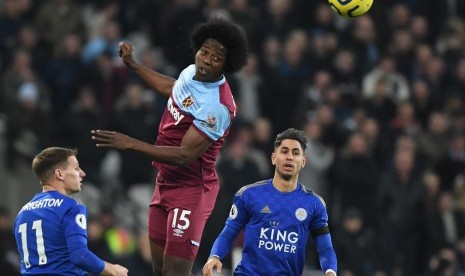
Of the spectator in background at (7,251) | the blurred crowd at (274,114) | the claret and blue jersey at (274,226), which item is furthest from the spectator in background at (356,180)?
the claret and blue jersey at (274,226)

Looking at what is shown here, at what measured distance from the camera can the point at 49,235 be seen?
381 inches

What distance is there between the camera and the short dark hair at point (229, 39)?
422 inches

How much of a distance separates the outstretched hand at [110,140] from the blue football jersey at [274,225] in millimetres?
1306

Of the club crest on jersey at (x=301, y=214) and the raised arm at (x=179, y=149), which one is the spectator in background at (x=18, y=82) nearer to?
the raised arm at (x=179, y=149)

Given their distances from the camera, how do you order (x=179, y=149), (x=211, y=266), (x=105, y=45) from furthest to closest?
(x=105, y=45), (x=179, y=149), (x=211, y=266)

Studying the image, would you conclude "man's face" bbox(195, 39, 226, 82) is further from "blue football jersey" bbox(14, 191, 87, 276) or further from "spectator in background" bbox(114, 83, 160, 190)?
"spectator in background" bbox(114, 83, 160, 190)

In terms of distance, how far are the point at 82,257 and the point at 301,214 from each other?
2033mm

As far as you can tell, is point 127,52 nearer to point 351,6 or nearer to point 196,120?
point 196,120

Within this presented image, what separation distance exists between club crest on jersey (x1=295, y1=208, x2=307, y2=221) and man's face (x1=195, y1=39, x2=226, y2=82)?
1341 millimetres

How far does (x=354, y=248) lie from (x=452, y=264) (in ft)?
4.72

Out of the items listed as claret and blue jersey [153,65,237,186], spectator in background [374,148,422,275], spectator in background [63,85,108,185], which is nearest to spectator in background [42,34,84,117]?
spectator in background [63,85,108,185]

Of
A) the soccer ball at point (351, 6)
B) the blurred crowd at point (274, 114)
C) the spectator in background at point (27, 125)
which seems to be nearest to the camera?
the soccer ball at point (351, 6)

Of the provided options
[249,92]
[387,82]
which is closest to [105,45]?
[249,92]

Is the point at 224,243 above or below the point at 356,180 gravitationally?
below
